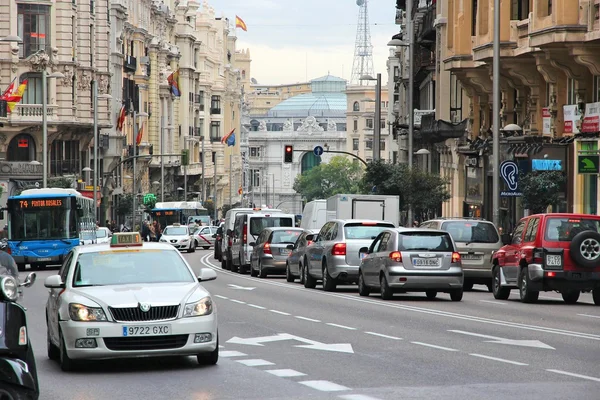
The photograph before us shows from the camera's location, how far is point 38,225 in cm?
4969

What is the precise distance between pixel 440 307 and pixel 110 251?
1036cm

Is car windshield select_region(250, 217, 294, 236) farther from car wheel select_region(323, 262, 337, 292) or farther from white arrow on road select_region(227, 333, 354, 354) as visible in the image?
white arrow on road select_region(227, 333, 354, 354)

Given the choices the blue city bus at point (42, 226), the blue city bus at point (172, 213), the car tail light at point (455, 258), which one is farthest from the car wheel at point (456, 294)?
the blue city bus at point (172, 213)

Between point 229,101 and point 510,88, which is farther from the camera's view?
point 229,101

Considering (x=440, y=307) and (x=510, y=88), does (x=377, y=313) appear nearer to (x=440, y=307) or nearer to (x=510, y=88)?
(x=440, y=307)

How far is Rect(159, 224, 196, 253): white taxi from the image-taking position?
236 feet

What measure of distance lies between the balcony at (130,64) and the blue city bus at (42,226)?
4824 cm

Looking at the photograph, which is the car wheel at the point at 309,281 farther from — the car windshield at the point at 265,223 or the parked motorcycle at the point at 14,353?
the parked motorcycle at the point at 14,353

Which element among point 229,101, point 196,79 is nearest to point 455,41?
point 196,79

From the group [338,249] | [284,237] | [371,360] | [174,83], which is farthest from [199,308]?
[174,83]

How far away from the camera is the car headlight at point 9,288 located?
1034 cm

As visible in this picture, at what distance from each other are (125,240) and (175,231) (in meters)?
57.8

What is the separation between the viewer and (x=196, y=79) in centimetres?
14088

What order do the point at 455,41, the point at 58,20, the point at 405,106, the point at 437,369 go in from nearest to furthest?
the point at 437,369 < the point at 455,41 < the point at 58,20 < the point at 405,106
